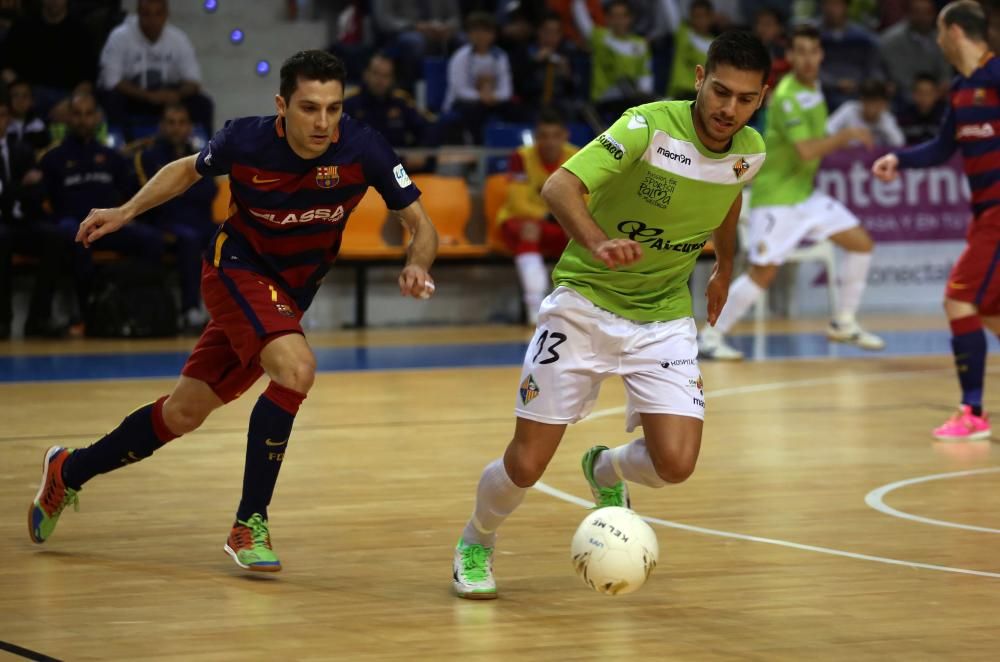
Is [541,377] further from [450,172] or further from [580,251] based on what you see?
[450,172]

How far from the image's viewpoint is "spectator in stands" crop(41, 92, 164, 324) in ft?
42.4

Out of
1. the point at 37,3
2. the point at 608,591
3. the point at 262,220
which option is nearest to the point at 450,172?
the point at 37,3

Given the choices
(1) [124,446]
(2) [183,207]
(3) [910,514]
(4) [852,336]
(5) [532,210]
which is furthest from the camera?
(5) [532,210]

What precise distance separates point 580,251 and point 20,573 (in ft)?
7.14

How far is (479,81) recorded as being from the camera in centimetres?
1538

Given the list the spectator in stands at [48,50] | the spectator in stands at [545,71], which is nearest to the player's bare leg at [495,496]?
the spectator in stands at [48,50]

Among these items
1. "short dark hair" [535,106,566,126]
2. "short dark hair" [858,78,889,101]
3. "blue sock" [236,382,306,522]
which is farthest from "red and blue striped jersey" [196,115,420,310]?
"short dark hair" [858,78,889,101]

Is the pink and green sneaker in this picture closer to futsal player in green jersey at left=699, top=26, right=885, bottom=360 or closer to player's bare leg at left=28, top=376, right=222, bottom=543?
futsal player in green jersey at left=699, top=26, right=885, bottom=360

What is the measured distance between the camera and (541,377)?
17.0ft

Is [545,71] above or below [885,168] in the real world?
above

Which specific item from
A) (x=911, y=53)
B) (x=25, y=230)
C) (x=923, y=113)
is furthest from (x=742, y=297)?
(x=911, y=53)

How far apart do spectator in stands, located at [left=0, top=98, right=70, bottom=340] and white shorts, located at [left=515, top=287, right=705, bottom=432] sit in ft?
27.8

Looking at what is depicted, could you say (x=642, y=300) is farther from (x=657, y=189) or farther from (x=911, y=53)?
(x=911, y=53)

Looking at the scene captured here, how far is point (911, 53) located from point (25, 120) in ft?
31.3
